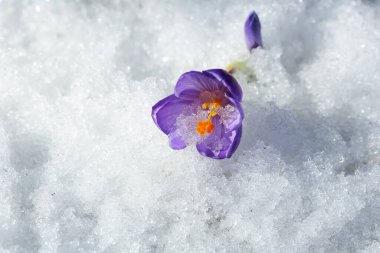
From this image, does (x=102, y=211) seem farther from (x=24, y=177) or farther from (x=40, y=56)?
(x=40, y=56)

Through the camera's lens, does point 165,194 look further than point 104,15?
No

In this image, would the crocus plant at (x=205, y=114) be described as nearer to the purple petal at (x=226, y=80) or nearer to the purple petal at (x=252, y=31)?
the purple petal at (x=226, y=80)

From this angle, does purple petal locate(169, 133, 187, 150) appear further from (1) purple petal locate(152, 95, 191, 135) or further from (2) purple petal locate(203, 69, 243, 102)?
(2) purple petal locate(203, 69, 243, 102)

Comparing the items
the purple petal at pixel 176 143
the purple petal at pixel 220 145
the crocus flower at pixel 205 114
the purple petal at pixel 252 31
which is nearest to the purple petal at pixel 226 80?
the crocus flower at pixel 205 114

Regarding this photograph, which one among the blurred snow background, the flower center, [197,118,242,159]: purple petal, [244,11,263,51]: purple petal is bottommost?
the blurred snow background

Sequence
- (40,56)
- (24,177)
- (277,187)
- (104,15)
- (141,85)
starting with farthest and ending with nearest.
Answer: (104,15) < (40,56) < (141,85) < (24,177) < (277,187)

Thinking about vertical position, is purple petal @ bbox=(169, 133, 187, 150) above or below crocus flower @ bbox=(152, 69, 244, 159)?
below

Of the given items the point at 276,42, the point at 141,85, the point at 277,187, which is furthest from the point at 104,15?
the point at 277,187

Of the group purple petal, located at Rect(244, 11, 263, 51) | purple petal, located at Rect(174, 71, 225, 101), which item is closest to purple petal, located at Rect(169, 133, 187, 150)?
purple petal, located at Rect(174, 71, 225, 101)
